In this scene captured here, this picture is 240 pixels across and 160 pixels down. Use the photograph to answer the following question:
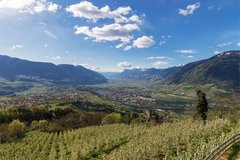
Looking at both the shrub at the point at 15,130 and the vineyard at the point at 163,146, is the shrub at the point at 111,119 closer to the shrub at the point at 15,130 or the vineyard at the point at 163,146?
the shrub at the point at 15,130

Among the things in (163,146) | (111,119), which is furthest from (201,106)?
(111,119)

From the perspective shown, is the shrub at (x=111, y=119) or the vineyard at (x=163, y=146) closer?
the vineyard at (x=163, y=146)

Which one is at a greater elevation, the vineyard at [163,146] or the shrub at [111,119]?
the vineyard at [163,146]

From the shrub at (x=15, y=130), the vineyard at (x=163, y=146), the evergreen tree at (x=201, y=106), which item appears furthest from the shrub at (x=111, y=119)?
the evergreen tree at (x=201, y=106)

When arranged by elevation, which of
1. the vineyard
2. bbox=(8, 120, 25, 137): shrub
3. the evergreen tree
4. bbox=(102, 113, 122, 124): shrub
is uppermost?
the evergreen tree

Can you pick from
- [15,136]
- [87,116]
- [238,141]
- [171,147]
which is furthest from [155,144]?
[87,116]

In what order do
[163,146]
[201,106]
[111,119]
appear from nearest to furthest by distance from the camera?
[163,146] → [201,106] → [111,119]

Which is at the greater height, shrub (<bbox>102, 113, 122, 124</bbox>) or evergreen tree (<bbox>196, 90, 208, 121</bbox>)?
evergreen tree (<bbox>196, 90, 208, 121</bbox>)

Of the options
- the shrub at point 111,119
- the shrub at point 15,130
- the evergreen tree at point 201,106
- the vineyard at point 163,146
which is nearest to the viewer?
the vineyard at point 163,146

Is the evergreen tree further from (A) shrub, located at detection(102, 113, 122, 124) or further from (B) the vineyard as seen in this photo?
(A) shrub, located at detection(102, 113, 122, 124)

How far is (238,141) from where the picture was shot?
40312 mm

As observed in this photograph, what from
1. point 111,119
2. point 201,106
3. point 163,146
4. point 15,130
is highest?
point 201,106

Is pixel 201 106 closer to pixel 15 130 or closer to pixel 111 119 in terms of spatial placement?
pixel 111 119

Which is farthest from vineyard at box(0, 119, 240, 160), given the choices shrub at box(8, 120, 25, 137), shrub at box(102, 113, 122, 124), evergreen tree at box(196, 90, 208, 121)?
shrub at box(102, 113, 122, 124)
